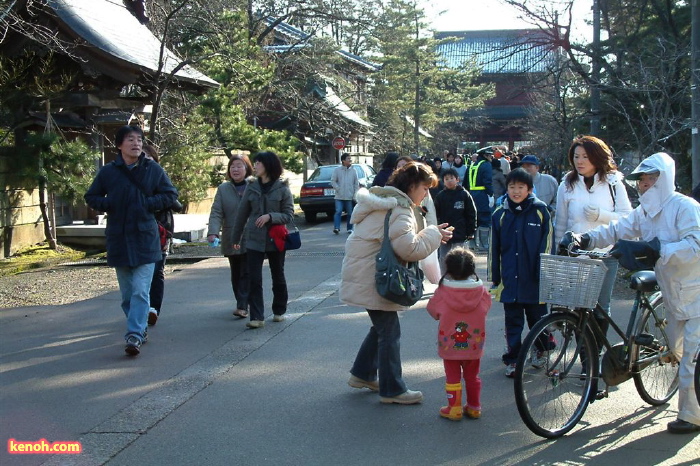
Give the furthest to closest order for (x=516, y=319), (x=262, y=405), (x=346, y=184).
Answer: (x=346, y=184)
(x=516, y=319)
(x=262, y=405)

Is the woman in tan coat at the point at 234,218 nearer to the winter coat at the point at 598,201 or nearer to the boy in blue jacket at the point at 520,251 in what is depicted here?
the boy in blue jacket at the point at 520,251

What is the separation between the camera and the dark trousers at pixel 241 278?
8.84m

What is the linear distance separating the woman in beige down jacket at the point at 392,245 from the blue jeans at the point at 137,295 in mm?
2353

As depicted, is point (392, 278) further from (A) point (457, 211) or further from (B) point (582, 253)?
(A) point (457, 211)

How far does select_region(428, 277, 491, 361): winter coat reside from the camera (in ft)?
16.8

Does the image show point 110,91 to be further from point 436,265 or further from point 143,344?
point 436,265

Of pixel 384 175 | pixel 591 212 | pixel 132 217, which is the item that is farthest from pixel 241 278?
pixel 591 212

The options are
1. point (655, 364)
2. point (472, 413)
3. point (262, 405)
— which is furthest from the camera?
point (262, 405)

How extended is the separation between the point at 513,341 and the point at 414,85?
41349 mm

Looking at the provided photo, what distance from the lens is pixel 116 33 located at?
14.6 meters

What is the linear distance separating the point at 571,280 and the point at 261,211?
13.8 feet

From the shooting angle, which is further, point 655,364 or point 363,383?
point 363,383

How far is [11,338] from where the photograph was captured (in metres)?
7.98

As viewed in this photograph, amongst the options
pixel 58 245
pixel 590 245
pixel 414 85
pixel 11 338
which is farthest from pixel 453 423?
pixel 414 85
